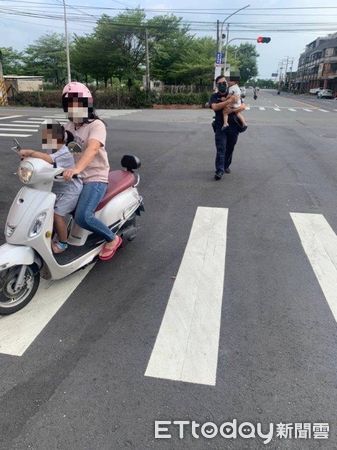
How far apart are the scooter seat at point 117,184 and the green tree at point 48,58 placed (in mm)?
52887

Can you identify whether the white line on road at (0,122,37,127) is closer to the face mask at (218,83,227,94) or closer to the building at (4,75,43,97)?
the face mask at (218,83,227,94)

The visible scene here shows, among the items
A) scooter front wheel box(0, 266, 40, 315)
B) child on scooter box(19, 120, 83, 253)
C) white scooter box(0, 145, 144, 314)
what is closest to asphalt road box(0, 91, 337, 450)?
scooter front wheel box(0, 266, 40, 315)

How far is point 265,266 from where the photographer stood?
153 inches

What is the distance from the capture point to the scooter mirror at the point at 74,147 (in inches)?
122

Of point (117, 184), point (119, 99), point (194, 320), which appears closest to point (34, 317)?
point (194, 320)

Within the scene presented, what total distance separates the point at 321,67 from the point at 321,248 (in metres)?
94.4

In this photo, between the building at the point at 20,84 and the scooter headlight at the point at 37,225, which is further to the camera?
the building at the point at 20,84

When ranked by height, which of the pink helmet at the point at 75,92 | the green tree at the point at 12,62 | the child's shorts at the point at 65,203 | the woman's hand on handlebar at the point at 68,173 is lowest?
the child's shorts at the point at 65,203

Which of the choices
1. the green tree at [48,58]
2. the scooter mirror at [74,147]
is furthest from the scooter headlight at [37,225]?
the green tree at [48,58]

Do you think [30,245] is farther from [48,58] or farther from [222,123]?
[48,58]

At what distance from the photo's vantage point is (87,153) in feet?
10.5

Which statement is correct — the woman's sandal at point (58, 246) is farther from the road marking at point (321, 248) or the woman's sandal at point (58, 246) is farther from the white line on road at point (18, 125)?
the white line on road at point (18, 125)

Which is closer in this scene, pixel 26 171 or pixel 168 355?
pixel 168 355

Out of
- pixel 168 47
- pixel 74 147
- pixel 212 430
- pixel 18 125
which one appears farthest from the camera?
pixel 168 47
